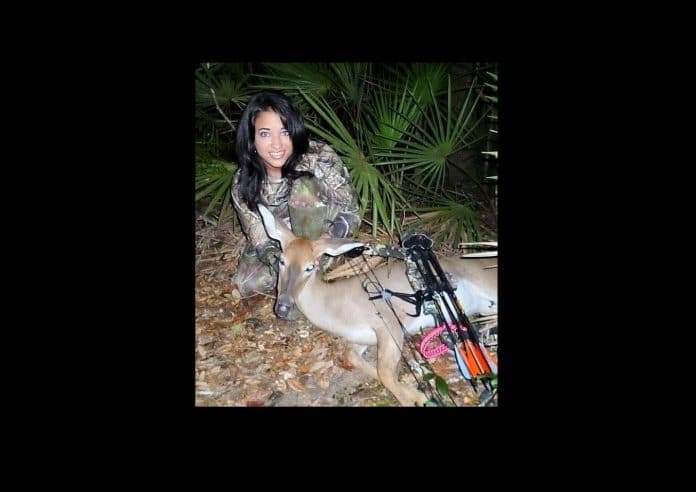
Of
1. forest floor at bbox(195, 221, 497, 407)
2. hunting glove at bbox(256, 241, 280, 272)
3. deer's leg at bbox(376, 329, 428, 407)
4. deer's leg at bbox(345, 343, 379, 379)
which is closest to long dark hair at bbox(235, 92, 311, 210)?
hunting glove at bbox(256, 241, 280, 272)

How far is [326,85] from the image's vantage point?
3.95 meters

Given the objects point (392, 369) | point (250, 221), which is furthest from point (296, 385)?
point (250, 221)

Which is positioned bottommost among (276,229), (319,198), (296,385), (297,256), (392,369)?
(296,385)

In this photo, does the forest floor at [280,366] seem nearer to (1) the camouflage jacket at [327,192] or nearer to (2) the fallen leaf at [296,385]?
(2) the fallen leaf at [296,385]

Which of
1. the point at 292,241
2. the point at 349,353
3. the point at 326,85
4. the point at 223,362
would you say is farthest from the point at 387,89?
the point at 223,362

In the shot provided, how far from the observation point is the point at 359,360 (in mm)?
3438

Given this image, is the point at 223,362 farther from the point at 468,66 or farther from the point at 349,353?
the point at 468,66

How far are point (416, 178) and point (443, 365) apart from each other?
76.2 inches

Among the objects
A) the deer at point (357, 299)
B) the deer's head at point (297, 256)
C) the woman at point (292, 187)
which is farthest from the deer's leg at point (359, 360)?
the woman at point (292, 187)

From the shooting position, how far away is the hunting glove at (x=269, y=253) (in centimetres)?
393

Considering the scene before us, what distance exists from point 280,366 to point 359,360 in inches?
22.2

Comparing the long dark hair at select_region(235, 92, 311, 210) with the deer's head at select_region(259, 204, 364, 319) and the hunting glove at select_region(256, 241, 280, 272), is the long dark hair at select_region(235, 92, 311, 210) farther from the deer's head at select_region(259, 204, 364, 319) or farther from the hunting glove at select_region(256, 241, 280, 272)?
the deer's head at select_region(259, 204, 364, 319)

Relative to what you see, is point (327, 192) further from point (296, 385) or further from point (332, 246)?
point (296, 385)

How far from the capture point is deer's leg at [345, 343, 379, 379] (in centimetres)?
337
